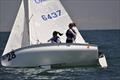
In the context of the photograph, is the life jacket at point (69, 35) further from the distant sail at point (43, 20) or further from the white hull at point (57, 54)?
the distant sail at point (43, 20)

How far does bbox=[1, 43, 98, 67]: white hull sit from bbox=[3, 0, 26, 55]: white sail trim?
1682mm

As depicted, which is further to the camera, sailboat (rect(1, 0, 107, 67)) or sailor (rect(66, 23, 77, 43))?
sailor (rect(66, 23, 77, 43))

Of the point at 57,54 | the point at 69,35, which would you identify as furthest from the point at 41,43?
the point at 69,35

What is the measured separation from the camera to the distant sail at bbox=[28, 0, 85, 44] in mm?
33562

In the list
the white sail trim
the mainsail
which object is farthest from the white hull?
the mainsail

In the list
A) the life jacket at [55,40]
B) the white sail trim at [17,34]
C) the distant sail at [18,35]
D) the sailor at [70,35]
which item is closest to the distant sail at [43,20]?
the distant sail at [18,35]

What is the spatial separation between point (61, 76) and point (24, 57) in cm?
278

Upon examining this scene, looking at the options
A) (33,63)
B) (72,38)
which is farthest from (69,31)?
(33,63)

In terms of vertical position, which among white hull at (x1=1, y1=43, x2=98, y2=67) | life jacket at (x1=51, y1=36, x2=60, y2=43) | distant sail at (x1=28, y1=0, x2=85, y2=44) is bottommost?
white hull at (x1=1, y1=43, x2=98, y2=67)

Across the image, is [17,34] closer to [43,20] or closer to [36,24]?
[36,24]

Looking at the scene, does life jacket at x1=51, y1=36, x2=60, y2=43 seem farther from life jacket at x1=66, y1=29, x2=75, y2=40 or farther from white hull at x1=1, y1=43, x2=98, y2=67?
white hull at x1=1, y1=43, x2=98, y2=67

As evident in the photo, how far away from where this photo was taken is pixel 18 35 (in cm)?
3366

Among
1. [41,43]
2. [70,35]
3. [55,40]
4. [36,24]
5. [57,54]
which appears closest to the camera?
[57,54]

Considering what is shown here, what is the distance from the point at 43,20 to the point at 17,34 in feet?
5.06
